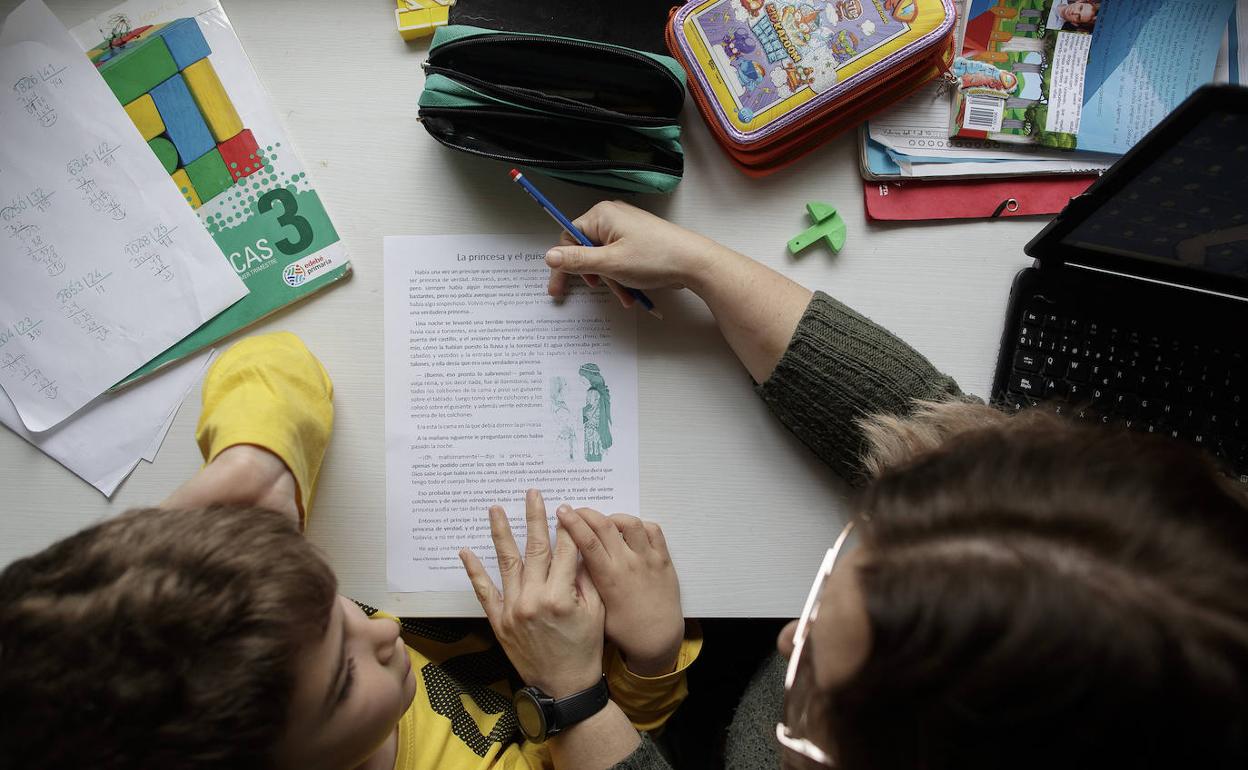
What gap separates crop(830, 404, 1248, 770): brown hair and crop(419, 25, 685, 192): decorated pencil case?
1.42 feet

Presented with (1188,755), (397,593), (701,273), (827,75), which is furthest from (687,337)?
(1188,755)

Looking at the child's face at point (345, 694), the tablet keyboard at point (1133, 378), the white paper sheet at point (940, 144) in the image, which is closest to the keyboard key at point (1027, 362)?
the tablet keyboard at point (1133, 378)

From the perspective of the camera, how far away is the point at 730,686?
95 cm

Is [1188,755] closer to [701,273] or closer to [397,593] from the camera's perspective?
[701,273]

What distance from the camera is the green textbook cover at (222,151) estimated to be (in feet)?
2.45

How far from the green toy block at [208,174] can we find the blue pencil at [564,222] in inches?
11.6

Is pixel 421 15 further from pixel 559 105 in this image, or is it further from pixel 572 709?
pixel 572 709

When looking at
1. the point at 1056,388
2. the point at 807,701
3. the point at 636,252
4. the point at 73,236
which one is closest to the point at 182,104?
the point at 73,236

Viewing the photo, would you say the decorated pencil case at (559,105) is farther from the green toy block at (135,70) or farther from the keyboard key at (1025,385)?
the keyboard key at (1025,385)

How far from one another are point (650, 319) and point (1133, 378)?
0.46m

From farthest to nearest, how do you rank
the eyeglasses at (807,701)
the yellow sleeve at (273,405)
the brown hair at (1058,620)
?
the yellow sleeve at (273,405) < the eyeglasses at (807,701) < the brown hair at (1058,620)

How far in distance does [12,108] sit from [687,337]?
2.32 ft

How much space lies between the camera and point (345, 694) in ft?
1.98

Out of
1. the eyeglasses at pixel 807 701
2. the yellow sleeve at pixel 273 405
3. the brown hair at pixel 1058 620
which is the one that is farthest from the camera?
the yellow sleeve at pixel 273 405
